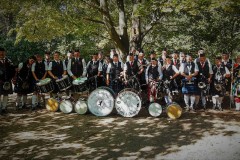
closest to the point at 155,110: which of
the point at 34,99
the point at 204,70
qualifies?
the point at 204,70

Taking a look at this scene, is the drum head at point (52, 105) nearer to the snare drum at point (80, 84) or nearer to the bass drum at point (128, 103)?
the snare drum at point (80, 84)

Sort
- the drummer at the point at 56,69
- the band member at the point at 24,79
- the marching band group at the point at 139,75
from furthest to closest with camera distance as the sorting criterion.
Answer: the drummer at the point at 56,69 < the band member at the point at 24,79 < the marching band group at the point at 139,75

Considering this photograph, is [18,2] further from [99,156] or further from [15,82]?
[99,156]

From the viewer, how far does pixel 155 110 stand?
9.27 meters

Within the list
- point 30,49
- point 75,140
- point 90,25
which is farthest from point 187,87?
point 30,49

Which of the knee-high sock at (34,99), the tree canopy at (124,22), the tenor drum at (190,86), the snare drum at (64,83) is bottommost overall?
the knee-high sock at (34,99)

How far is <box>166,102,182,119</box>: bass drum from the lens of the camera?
9.02m

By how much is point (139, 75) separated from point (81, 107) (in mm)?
2602

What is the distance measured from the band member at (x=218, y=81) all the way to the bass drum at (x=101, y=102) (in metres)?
3.94

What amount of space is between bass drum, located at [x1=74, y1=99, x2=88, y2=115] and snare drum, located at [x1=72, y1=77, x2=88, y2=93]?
413 millimetres

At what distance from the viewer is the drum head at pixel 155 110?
9.20m

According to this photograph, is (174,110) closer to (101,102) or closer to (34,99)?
(101,102)

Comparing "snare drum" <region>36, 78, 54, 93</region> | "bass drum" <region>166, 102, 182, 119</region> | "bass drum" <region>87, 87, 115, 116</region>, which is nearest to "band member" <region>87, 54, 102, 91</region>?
"bass drum" <region>87, 87, 115, 116</region>

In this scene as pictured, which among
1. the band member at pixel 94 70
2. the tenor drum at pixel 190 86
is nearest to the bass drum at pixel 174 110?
the tenor drum at pixel 190 86
